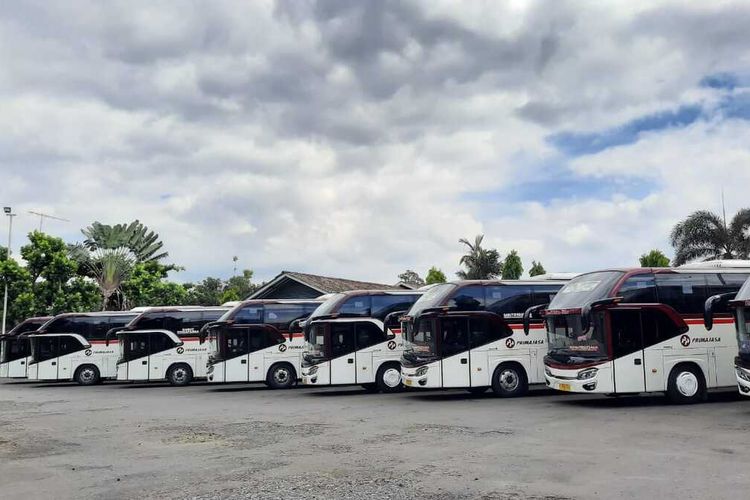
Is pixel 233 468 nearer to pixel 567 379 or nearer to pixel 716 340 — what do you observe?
pixel 567 379

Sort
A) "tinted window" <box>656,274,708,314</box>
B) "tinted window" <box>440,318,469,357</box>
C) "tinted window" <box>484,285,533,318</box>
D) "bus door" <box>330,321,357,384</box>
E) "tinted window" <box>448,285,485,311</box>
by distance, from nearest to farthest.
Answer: "tinted window" <box>656,274,708,314</box> < "tinted window" <box>440,318,469,357</box> < "tinted window" <box>448,285,485,311</box> < "tinted window" <box>484,285,533,318</box> < "bus door" <box>330,321,357,384</box>

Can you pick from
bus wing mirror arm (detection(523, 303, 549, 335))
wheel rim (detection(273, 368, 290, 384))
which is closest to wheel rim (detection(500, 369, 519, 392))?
bus wing mirror arm (detection(523, 303, 549, 335))

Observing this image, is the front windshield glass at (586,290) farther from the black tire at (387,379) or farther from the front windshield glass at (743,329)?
the black tire at (387,379)

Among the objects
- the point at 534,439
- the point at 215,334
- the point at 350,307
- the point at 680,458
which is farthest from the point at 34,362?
the point at 680,458

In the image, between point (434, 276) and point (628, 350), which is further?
point (434, 276)

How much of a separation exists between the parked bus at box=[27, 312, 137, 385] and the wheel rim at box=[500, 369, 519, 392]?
1608 cm

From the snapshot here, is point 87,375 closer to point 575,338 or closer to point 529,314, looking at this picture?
point 529,314

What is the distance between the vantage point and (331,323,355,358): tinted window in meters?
20.5

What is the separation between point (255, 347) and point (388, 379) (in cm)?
494

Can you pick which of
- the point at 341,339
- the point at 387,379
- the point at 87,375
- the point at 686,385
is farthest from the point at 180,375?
the point at 686,385

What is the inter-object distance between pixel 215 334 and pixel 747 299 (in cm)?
1552

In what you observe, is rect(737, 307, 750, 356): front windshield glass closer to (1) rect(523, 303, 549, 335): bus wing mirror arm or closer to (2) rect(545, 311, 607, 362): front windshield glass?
(2) rect(545, 311, 607, 362): front windshield glass

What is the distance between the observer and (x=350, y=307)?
2084cm

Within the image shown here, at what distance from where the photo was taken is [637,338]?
1545 centimetres
